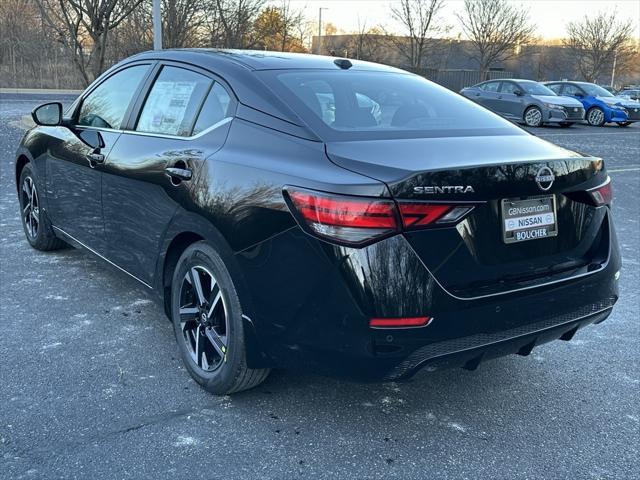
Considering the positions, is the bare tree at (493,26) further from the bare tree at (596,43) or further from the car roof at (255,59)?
the car roof at (255,59)

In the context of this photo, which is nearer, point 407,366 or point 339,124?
point 407,366

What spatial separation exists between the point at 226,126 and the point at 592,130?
20498mm

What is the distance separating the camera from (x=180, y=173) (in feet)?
9.91

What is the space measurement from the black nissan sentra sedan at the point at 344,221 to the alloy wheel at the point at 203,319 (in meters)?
0.01

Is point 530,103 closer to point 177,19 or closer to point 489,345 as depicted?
point 177,19

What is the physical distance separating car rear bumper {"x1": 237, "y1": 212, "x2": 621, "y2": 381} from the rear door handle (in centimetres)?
58

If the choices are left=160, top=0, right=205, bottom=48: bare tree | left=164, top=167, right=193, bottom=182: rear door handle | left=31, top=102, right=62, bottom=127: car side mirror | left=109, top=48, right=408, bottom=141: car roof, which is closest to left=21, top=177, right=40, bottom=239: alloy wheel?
left=31, top=102, right=62, bottom=127: car side mirror

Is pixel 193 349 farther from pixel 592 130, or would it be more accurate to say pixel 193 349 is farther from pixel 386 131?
pixel 592 130

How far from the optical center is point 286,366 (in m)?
2.62

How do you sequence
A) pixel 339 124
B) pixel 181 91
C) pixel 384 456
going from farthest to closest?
pixel 181 91 → pixel 339 124 → pixel 384 456

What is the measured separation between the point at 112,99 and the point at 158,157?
3.56 feet

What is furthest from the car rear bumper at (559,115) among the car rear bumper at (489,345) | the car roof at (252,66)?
the car rear bumper at (489,345)

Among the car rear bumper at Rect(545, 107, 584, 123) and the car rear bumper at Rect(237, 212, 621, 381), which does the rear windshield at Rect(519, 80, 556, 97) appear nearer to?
the car rear bumper at Rect(545, 107, 584, 123)

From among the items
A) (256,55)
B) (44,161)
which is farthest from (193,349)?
(44,161)
